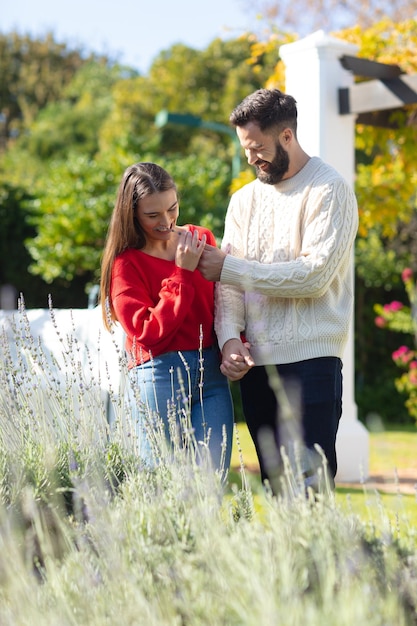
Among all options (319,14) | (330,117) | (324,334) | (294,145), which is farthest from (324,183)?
(319,14)

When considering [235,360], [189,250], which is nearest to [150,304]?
[189,250]

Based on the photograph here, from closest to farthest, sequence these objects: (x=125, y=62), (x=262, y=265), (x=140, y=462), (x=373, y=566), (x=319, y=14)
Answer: (x=373, y=566) < (x=140, y=462) < (x=262, y=265) < (x=319, y=14) < (x=125, y=62)

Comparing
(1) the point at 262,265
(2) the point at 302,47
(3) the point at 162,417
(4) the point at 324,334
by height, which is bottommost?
(3) the point at 162,417

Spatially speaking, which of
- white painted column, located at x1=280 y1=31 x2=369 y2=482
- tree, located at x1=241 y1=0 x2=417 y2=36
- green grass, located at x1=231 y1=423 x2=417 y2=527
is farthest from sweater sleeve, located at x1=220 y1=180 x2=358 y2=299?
tree, located at x1=241 y1=0 x2=417 y2=36

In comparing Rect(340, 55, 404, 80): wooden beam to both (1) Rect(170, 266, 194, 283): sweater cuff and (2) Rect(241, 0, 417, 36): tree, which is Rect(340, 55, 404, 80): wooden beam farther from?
(2) Rect(241, 0, 417, 36): tree

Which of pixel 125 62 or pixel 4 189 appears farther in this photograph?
pixel 125 62

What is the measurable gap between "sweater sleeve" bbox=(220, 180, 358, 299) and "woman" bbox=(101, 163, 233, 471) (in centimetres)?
17

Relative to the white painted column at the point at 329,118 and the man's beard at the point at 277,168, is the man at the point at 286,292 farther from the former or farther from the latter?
the white painted column at the point at 329,118

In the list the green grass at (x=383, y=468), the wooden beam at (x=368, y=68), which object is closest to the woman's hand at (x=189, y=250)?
the green grass at (x=383, y=468)

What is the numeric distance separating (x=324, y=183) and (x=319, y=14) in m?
13.4

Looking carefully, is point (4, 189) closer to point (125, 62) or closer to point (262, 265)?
point (262, 265)

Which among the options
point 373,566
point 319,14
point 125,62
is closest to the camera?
point 373,566

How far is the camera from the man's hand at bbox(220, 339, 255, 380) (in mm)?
2660

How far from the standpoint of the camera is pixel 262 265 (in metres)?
2.69
